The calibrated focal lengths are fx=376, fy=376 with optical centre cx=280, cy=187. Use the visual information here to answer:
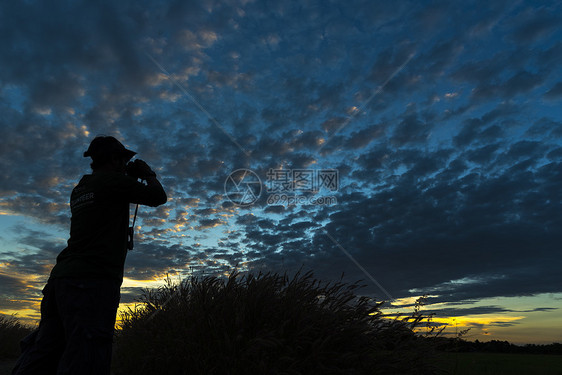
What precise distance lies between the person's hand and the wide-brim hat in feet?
0.65

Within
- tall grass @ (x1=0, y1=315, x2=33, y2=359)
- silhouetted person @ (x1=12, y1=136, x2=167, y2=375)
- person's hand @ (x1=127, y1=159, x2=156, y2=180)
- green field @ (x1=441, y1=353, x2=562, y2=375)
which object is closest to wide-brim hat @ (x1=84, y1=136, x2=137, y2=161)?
silhouetted person @ (x1=12, y1=136, x2=167, y2=375)

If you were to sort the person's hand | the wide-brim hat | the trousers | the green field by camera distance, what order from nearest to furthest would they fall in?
the trousers, the wide-brim hat, the person's hand, the green field

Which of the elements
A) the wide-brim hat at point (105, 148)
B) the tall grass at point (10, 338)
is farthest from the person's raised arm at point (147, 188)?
the tall grass at point (10, 338)

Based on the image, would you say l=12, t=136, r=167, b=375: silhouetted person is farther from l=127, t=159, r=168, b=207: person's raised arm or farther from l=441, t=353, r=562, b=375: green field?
l=441, t=353, r=562, b=375: green field

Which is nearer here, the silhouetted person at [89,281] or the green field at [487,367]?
the silhouetted person at [89,281]

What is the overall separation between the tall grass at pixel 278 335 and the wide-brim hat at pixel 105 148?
299 cm

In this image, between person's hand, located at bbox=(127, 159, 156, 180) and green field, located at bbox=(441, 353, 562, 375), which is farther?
green field, located at bbox=(441, 353, 562, 375)

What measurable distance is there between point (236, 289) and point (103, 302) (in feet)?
11.1

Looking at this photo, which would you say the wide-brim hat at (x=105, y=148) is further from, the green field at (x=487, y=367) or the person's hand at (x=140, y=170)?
the green field at (x=487, y=367)

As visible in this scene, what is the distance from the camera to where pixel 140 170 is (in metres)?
5.13

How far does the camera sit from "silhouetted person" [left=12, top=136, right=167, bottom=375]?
3946mm

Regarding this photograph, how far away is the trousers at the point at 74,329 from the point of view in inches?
154

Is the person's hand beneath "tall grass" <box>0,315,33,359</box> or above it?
above

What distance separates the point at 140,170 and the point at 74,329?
2104mm
